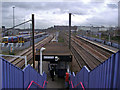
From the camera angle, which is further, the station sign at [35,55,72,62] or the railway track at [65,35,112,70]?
the railway track at [65,35,112,70]

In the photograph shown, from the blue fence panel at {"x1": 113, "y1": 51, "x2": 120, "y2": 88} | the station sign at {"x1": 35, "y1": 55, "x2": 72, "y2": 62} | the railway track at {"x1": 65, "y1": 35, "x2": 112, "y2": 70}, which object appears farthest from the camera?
the railway track at {"x1": 65, "y1": 35, "x2": 112, "y2": 70}

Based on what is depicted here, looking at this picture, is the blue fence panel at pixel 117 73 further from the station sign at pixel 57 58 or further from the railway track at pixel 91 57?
the railway track at pixel 91 57

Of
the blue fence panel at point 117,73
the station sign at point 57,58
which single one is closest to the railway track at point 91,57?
the station sign at point 57,58

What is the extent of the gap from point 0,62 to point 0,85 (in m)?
0.36

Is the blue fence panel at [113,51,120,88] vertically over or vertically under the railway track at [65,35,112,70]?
over

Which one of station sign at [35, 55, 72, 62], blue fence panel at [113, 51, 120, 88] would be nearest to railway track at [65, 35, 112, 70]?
station sign at [35, 55, 72, 62]

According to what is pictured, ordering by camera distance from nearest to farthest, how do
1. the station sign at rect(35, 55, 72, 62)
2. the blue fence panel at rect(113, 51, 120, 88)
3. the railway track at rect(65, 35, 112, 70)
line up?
the blue fence panel at rect(113, 51, 120, 88), the station sign at rect(35, 55, 72, 62), the railway track at rect(65, 35, 112, 70)

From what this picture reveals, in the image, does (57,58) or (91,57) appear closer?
(57,58)

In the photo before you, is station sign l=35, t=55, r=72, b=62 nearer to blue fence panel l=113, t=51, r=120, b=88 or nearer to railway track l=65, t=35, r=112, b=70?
railway track l=65, t=35, r=112, b=70

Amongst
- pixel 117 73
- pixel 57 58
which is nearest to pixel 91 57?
pixel 57 58

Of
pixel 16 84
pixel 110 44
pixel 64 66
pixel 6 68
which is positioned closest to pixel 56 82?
pixel 64 66

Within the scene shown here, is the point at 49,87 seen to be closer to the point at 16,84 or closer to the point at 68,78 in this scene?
the point at 68,78

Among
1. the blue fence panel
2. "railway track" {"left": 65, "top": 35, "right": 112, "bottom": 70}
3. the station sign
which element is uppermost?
the blue fence panel

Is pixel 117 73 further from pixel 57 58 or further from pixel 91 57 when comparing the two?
pixel 91 57
